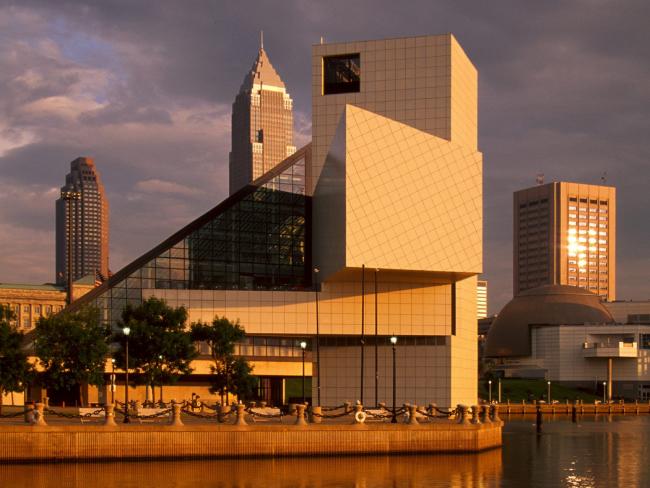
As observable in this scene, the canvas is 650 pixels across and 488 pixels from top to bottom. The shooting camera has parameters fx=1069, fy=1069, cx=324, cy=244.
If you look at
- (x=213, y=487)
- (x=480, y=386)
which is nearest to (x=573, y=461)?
(x=213, y=487)

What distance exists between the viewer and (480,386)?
175 meters

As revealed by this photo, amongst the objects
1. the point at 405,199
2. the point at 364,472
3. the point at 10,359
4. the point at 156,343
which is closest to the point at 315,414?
the point at 364,472

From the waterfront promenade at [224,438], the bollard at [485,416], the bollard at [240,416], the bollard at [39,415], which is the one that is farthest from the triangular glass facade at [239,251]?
the bollard at [39,415]

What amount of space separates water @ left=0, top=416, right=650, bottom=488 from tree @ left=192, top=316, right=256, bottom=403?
26.8 m

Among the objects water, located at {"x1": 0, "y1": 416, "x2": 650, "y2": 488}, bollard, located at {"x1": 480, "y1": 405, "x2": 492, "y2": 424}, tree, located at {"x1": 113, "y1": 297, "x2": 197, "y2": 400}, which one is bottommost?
water, located at {"x1": 0, "y1": 416, "x2": 650, "y2": 488}

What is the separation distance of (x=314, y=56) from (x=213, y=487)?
63.1 metres

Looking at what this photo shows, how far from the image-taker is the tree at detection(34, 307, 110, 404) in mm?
74812

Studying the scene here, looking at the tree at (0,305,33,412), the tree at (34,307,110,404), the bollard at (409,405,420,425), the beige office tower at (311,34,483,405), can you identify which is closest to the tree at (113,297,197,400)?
the tree at (34,307,110,404)

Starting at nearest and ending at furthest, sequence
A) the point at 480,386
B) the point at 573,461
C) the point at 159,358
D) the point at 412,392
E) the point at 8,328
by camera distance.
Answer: the point at 573,461, the point at 8,328, the point at 159,358, the point at 412,392, the point at 480,386

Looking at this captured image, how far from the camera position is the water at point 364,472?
45344 mm

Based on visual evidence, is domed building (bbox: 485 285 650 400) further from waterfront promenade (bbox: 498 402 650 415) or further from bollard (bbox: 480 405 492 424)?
bollard (bbox: 480 405 492 424)

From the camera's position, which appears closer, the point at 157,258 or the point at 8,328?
the point at 8,328

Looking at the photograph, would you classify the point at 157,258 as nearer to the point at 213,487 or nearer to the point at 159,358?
the point at 159,358

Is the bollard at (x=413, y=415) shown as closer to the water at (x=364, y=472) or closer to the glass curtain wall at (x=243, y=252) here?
the water at (x=364, y=472)
